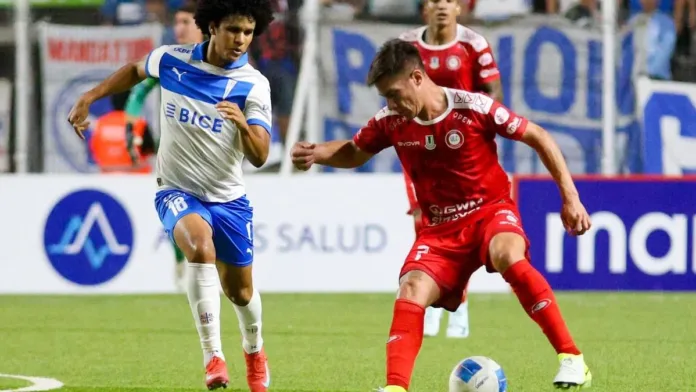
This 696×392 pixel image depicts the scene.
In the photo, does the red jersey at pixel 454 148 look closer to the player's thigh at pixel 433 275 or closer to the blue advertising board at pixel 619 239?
the player's thigh at pixel 433 275

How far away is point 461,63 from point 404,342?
338 cm

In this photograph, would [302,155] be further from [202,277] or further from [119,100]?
[119,100]

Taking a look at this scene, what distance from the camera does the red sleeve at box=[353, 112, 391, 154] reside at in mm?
6758

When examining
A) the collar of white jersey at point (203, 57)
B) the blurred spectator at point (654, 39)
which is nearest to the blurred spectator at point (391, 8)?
the blurred spectator at point (654, 39)

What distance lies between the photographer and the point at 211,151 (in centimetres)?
703

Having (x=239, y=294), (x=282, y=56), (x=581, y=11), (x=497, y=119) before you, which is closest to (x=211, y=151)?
(x=239, y=294)

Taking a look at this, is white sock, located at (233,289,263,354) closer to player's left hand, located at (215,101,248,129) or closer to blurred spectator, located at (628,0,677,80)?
player's left hand, located at (215,101,248,129)

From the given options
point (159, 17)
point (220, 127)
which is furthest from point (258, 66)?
point (220, 127)

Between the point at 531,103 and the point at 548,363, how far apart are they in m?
6.26

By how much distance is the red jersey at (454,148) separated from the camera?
6.57 meters

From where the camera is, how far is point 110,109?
14516 mm

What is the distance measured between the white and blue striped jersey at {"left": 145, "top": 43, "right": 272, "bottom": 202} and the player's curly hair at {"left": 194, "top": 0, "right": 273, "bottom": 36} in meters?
0.16

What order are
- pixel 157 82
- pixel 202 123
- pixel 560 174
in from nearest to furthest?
pixel 560 174 → pixel 202 123 → pixel 157 82

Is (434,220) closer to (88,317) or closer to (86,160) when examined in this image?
(88,317)
